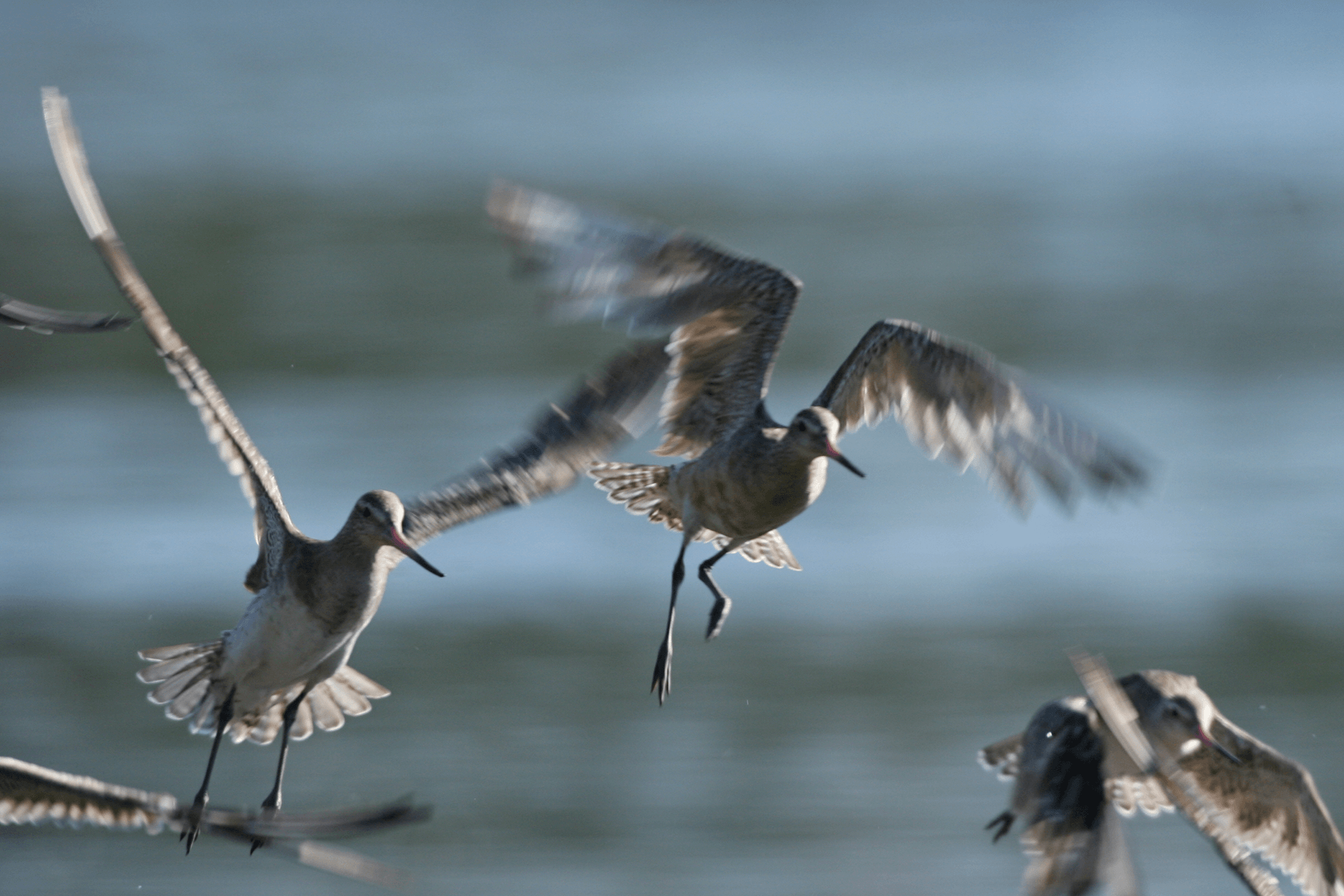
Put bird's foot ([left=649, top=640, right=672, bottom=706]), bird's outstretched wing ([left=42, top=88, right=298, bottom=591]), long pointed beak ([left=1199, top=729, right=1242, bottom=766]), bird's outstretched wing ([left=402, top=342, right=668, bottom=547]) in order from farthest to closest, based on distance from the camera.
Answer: bird's foot ([left=649, top=640, right=672, bottom=706])
bird's outstretched wing ([left=402, top=342, right=668, bottom=547])
long pointed beak ([left=1199, top=729, right=1242, bottom=766])
bird's outstretched wing ([left=42, top=88, right=298, bottom=591])

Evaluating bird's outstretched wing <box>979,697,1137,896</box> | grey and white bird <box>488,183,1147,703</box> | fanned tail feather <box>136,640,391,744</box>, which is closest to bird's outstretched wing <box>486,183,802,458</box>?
grey and white bird <box>488,183,1147,703</box>

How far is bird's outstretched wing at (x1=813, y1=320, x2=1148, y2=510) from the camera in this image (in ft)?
20.3

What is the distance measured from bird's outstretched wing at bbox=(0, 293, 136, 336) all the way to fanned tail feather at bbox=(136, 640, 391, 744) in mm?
1427

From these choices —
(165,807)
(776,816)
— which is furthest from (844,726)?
(165,807)

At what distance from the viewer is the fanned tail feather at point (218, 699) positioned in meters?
6.24

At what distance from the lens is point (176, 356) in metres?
5.74

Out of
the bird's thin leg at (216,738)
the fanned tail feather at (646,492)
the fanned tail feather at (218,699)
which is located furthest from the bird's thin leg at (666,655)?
the bird's thin leg at (216,738)

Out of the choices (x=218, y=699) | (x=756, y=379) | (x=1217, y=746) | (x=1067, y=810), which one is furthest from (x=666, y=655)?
(x=1217, y=746)

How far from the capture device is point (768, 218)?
20.1 metres

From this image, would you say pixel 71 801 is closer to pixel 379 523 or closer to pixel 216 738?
pixel 216 738

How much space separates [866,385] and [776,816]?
4265 millimetres

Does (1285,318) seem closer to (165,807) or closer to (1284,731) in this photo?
(1284,731)

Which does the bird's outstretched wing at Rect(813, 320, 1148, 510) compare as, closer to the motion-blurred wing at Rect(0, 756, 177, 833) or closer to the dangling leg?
the dangling leg

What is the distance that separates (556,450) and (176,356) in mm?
1433
